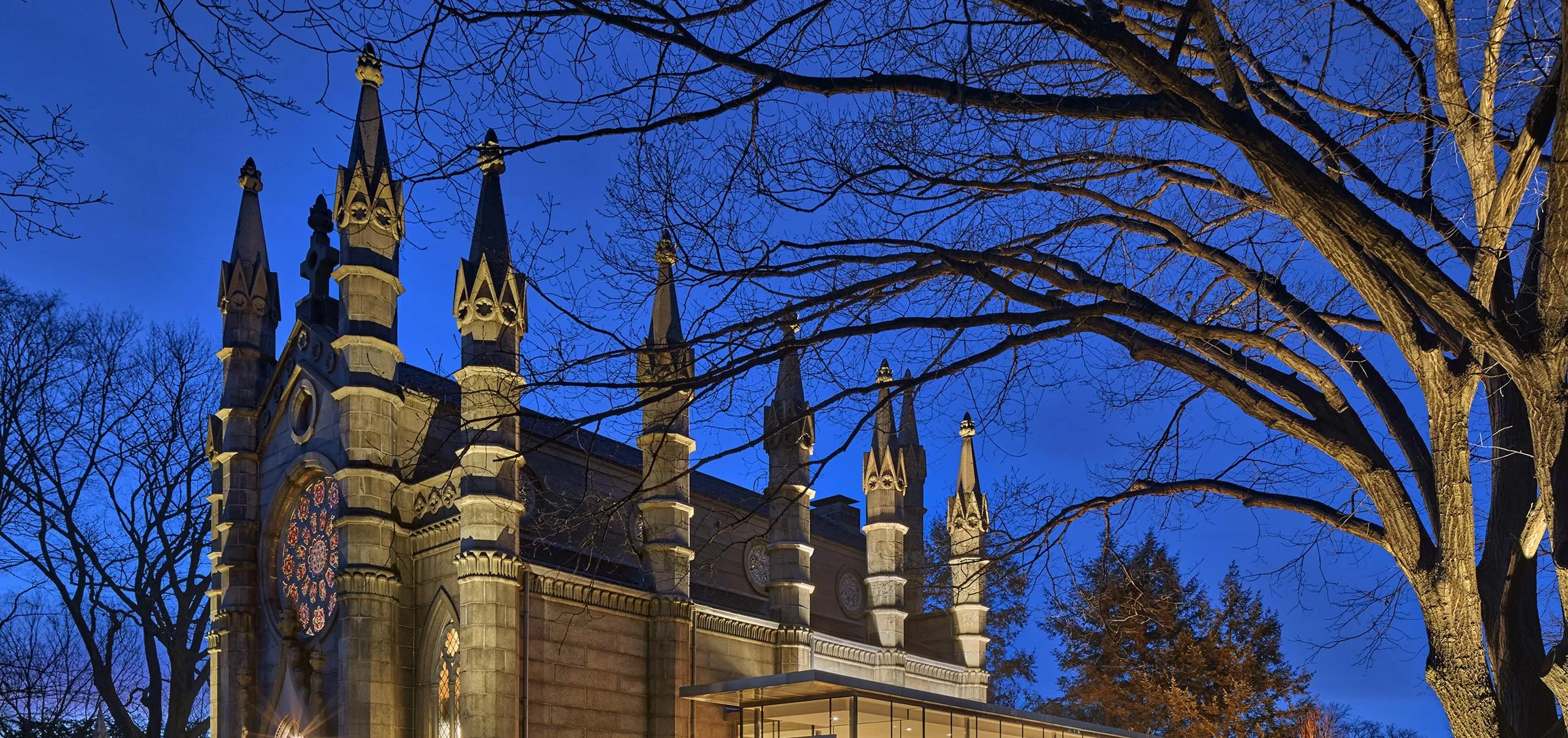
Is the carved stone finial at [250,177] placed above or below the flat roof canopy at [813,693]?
above

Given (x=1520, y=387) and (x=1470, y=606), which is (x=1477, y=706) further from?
(x=1520, y=387)

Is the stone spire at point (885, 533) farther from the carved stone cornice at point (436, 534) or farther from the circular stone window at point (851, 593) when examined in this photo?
the carved stone cornice at point (436, 534)

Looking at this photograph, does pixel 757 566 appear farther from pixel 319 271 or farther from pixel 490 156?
pixel 490 156

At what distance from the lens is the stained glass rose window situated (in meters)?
26.5

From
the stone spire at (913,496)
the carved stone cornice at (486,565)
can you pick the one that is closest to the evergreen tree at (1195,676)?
the stone spire at (913,496)

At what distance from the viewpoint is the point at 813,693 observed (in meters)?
24.8

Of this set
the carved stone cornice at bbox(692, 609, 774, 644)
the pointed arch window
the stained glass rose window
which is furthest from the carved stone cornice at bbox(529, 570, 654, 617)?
the stained glass rose window

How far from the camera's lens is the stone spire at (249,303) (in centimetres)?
2952

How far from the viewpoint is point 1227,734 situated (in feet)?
140

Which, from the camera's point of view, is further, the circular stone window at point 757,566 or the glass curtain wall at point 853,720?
the circular stone window at point 757,566

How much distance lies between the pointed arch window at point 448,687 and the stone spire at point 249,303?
8892 mm

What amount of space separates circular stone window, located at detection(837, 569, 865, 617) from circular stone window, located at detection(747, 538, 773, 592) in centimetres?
463

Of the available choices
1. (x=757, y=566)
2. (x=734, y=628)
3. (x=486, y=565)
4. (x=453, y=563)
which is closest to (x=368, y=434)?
(x=453, y=563)

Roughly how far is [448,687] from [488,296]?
7430mm
